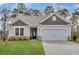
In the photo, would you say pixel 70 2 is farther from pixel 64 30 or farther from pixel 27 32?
pixel 27 32

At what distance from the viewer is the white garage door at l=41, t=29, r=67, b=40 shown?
11367mm

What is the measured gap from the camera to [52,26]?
11.4 m

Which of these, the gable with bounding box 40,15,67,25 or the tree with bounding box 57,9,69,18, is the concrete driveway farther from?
the tree with bounding box 57,9,69,18

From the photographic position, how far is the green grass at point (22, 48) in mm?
10719

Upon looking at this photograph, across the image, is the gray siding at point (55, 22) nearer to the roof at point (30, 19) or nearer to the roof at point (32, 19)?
the roof at point (32, 19)

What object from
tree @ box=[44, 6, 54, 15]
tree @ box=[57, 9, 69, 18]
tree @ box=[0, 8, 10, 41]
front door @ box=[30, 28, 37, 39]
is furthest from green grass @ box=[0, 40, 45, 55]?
tree @ box=[57, 9, 69, 18]

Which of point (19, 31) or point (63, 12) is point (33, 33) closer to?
point (19, 31)

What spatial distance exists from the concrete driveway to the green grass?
0.80 feet

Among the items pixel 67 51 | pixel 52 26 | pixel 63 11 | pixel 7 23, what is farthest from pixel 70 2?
pixel 7 23

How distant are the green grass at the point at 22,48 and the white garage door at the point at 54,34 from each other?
432 millimetres

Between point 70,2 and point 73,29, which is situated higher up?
point 70,2
